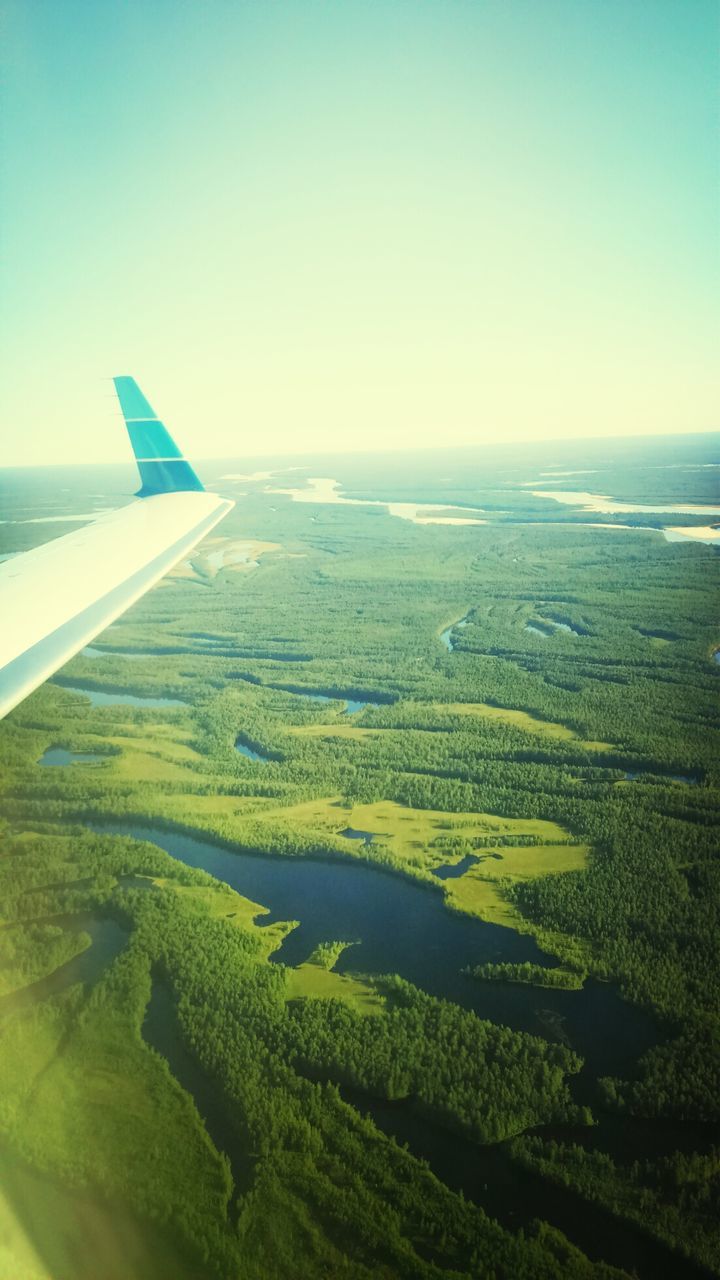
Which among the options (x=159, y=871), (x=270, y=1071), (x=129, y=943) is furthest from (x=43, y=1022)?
(x=159, y=871)

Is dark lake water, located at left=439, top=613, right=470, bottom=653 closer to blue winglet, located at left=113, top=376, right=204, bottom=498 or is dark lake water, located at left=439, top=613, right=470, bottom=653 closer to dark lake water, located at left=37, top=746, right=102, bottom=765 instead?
dark lake water, located at left=37, top=746, right=102, bottom=765

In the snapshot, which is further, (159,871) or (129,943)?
(159,871)

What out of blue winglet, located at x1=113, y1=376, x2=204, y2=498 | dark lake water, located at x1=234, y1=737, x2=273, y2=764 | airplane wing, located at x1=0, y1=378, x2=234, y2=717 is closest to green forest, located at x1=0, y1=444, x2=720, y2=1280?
dark lake water, located at x1=234, y1=737, x2=273, y2=764

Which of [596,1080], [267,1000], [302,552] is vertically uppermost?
[302,552]

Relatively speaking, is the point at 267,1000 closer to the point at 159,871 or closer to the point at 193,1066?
the point at 193,1066

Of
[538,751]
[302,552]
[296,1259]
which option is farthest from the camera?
[302,552]

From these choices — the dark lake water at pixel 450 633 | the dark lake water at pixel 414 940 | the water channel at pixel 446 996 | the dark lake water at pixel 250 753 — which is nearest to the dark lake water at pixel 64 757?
the dark lake water at pixel 250 753

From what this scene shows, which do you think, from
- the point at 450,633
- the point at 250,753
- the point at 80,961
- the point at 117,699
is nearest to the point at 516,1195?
the point at 80,961
